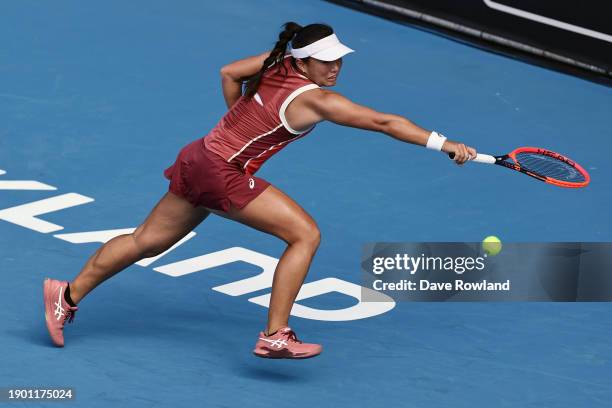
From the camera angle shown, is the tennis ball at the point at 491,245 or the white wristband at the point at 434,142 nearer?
the white wristband at the point at 434,142

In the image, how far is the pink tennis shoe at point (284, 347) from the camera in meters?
6.55

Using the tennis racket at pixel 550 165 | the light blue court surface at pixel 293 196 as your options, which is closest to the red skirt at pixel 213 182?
the light blue court surface at pixel 293 196

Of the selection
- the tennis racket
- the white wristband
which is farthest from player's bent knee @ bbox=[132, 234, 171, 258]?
the tennis racket

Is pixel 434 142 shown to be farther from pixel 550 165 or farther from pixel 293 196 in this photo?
pixel 293 196

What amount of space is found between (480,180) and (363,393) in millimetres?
3371

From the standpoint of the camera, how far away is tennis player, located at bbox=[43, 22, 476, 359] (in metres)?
6.45

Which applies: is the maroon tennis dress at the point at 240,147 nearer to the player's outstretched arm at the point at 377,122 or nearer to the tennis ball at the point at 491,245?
the player's outstretched arm at the point at 377,122

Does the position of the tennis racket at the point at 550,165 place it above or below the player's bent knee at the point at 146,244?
above

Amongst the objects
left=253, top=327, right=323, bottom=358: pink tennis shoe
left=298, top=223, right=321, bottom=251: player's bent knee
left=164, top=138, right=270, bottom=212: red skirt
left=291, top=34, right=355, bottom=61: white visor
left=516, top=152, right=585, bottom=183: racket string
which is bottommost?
left=253, top=327, right=323, bottom=358: pink tennis shoe

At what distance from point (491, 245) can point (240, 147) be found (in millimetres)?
2436

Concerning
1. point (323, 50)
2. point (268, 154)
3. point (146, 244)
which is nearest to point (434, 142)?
point (323, 50)

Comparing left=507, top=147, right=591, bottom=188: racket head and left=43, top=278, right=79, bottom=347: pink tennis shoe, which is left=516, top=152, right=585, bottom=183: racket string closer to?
left=507, top=147, right=591, bottom=188: racket head

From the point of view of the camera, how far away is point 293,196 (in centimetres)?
898

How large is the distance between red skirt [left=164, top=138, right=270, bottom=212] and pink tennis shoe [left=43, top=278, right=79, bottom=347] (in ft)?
2.83
